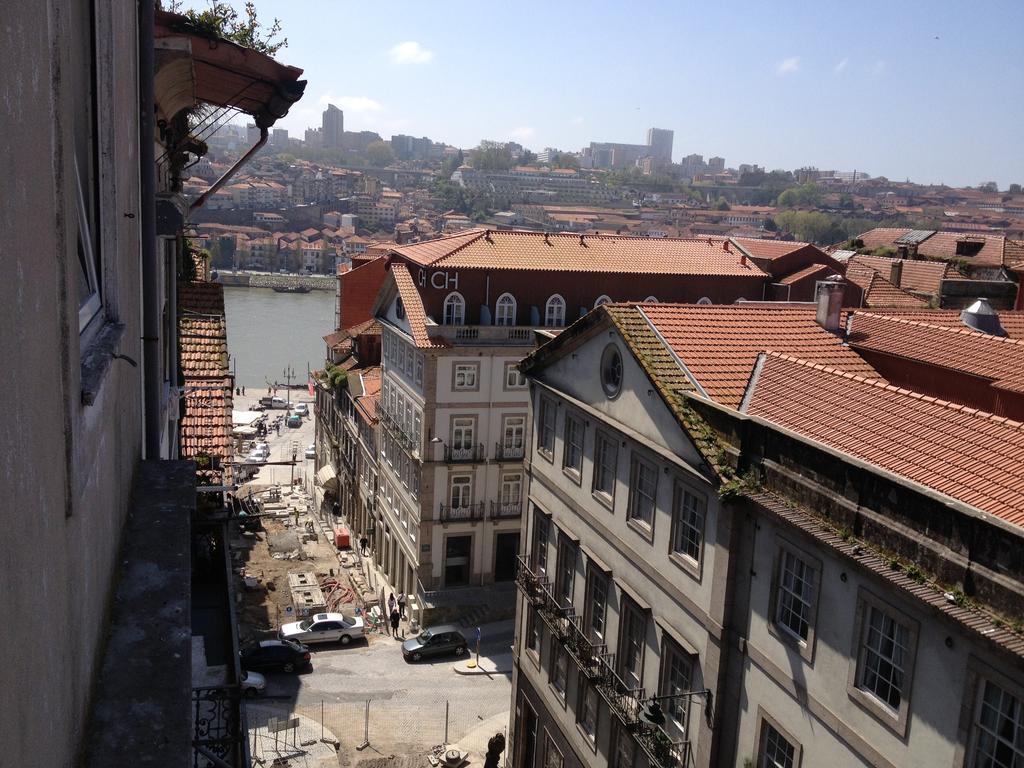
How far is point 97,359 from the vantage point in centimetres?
415

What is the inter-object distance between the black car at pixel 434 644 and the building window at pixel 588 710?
1247 centimetres

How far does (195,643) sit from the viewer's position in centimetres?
780

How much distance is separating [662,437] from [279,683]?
55.8 feet

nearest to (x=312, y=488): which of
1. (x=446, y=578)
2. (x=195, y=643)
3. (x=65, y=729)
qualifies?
(x=446, y=578)

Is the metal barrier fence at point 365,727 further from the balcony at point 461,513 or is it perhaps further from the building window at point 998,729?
the building window at point 998,729

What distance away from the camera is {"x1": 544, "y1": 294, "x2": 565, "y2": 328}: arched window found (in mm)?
31647

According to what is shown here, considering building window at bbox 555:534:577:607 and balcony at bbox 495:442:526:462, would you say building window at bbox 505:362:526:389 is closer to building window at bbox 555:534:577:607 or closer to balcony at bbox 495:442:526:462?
balcony at bbox 495:442:526:462

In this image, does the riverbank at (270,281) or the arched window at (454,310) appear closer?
the arched window at (454,310)

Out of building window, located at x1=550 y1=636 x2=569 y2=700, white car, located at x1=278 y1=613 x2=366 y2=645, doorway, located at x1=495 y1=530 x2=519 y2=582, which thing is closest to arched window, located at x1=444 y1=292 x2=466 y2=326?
doorway, located at x1=495 y1=530 x2=519 y2=582

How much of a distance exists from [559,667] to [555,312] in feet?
50.8

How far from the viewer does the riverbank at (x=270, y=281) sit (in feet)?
493

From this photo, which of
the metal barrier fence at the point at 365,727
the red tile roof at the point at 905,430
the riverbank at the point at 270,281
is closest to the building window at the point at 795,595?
the red tile roof at the point at 905,430

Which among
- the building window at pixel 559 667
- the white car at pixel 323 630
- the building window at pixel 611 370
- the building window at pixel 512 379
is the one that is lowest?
the white car at pixel 323 630

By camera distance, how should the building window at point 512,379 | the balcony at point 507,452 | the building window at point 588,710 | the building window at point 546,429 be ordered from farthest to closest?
the balcony at point 507,452
the building window at point 512,379
the building window at point 546,429
the building window at point 588,710
